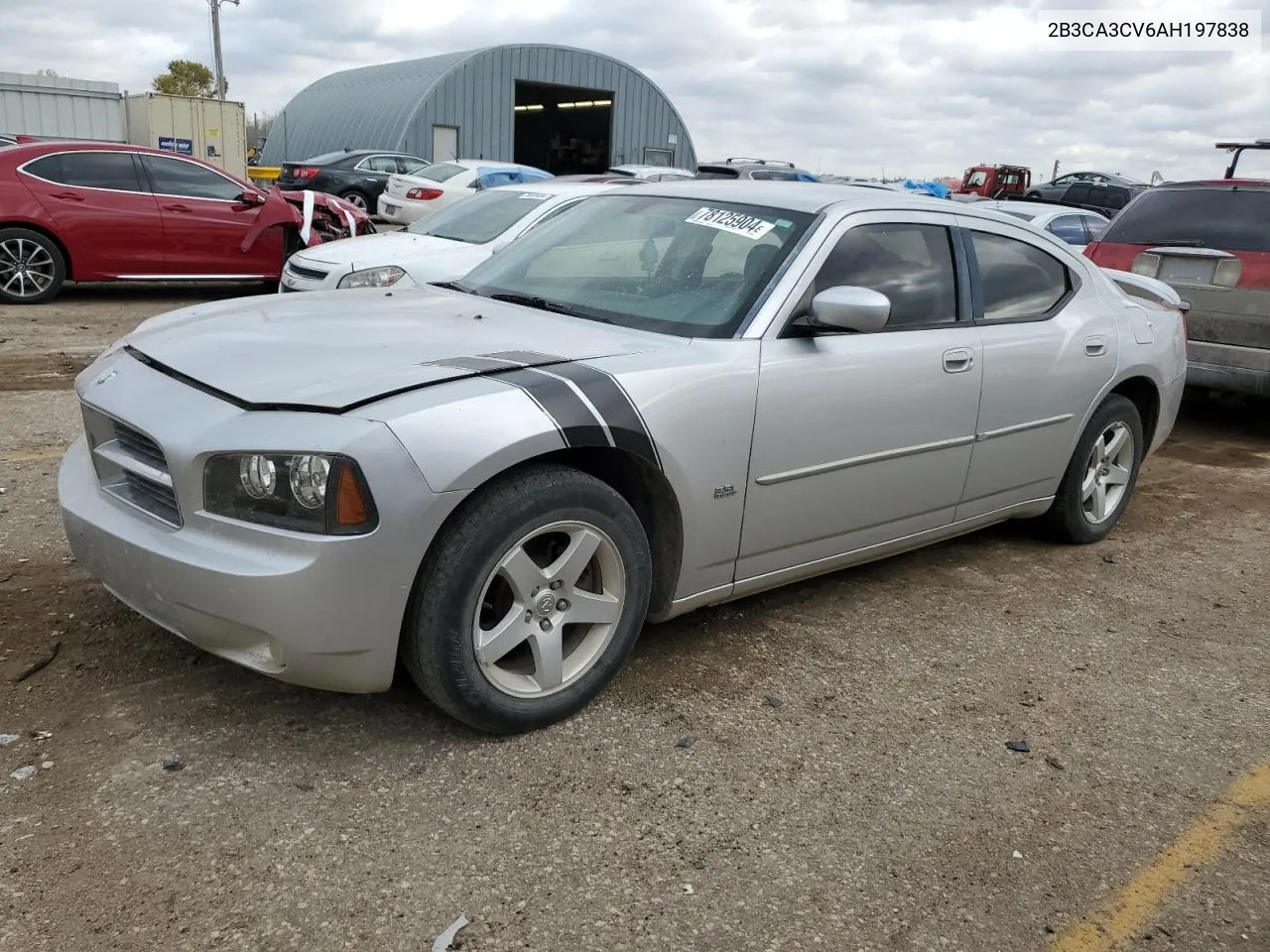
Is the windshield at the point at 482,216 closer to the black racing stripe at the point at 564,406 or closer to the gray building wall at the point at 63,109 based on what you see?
the black racing stripe at the point at 564,406

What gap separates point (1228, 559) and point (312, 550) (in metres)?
4.32

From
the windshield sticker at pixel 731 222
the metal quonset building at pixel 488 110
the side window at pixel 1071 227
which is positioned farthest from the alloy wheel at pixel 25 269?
the metal quonset building at pixel 488 110

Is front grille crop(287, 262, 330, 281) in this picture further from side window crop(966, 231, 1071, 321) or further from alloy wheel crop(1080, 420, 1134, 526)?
alloy wheel crop(1080, 420, 1134, 526)

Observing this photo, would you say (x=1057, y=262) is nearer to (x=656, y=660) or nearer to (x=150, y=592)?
(x=656, y=660)

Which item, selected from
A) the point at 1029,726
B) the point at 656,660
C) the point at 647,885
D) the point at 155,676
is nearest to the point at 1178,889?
the point at 1029,726

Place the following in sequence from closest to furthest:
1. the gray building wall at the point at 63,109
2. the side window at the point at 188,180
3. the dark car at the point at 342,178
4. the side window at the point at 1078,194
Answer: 1. the side window at the point at 188,180
2. the dark car at the point at 342,178
3. the side window at the point at 1078,194
4. the gray building wall at the point at 63,109

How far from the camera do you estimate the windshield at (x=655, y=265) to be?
3.48 m

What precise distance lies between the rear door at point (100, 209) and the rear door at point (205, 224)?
0.44ft

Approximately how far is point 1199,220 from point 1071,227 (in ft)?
20.3

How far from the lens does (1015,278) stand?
4.37 meters

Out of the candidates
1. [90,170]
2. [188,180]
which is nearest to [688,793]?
[90,170]

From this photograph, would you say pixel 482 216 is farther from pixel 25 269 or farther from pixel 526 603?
pixel 526 603

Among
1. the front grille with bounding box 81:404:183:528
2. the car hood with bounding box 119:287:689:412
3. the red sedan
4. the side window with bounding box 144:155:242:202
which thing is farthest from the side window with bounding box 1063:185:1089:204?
the front grille with bounding box 81:404:183:528

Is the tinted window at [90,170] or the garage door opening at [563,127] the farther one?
the garage door opening at [563,127]
